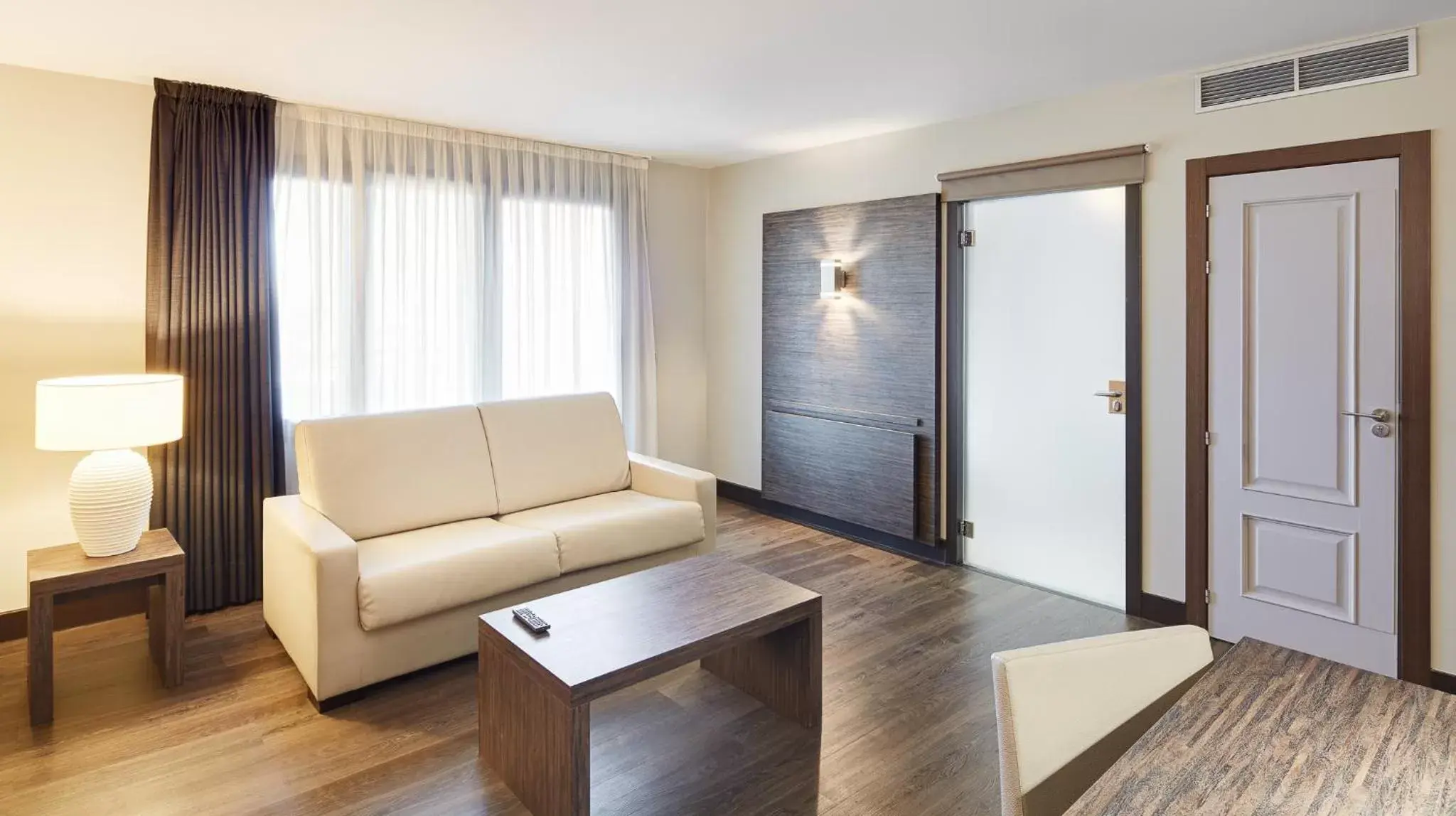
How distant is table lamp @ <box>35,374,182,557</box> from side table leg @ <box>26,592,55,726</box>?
0.26 m

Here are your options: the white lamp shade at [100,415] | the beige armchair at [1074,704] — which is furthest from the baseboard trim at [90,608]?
the beige armchair at [1074,704]

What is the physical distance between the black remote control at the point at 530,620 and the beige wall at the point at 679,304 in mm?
3135

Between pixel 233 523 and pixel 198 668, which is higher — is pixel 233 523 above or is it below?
above

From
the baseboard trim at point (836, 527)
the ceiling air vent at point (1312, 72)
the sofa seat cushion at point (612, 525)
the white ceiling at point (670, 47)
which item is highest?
the white ceiling at point (670, 47)

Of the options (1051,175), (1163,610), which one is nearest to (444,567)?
(1163,610)

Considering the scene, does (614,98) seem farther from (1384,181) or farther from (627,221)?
(1384,181)

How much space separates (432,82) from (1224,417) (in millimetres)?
3790

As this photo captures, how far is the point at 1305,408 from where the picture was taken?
3.12m

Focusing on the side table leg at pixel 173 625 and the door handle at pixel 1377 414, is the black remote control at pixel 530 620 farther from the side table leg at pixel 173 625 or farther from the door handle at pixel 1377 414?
the door handle at pixel 1377 414

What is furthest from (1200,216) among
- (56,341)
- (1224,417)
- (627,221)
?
(56,341)

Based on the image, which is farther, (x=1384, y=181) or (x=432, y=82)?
(x=432, y=82)

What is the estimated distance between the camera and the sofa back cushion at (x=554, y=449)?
12.6 ft

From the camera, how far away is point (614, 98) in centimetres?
386

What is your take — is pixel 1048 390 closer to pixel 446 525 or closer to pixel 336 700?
pixel 446 525
